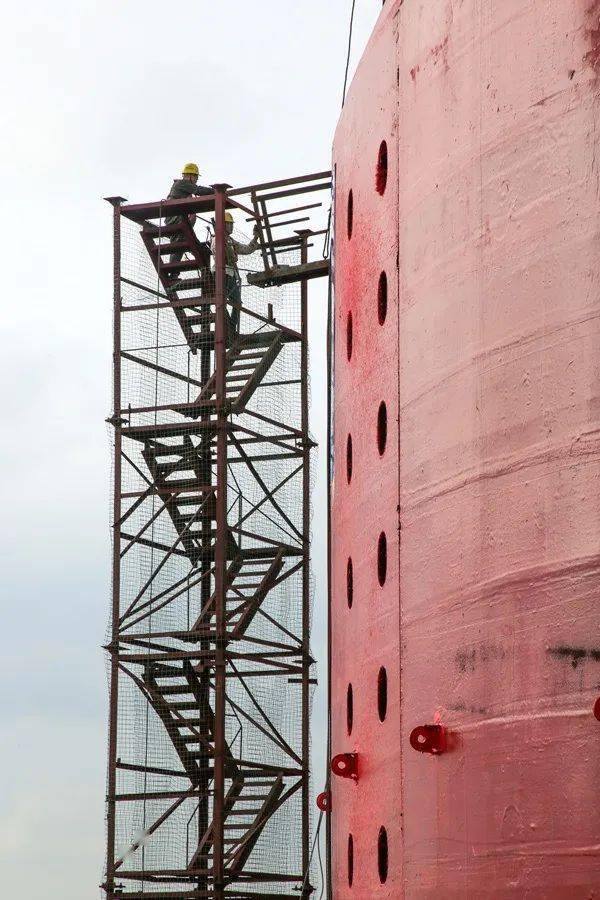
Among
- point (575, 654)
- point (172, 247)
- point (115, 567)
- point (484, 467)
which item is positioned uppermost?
point (172, 247)

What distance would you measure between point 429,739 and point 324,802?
589 cm

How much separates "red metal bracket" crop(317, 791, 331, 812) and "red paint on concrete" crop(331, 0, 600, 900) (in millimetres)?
2276

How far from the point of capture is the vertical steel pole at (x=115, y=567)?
87.5ft

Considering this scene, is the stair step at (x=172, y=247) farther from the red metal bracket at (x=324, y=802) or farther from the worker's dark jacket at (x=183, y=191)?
the red metal bracket at (x=324, y=802)

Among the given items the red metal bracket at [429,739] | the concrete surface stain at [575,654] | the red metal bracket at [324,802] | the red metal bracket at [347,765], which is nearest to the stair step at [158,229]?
the red metal bracket at [324,802]

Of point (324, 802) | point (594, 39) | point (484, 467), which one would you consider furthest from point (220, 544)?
point (594, 39)

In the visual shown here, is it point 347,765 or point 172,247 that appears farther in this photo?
point 172,247

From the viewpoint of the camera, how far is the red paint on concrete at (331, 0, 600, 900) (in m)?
10.1

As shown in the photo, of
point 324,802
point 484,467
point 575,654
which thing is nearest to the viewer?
point 575,654

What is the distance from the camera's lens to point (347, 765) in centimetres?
1399

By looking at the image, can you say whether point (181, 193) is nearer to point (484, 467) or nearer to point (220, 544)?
point (220, 544)

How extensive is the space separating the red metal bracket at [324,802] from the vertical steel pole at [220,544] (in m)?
8.99

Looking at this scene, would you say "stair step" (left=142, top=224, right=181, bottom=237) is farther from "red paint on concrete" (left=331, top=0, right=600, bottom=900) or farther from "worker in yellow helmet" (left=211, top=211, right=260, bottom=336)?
"red paint on concrete" (left=331, top=0, right=600, bottom=900)

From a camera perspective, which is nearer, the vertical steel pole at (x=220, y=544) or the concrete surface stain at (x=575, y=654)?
the concrete surface stain at (x=575, y=654)
